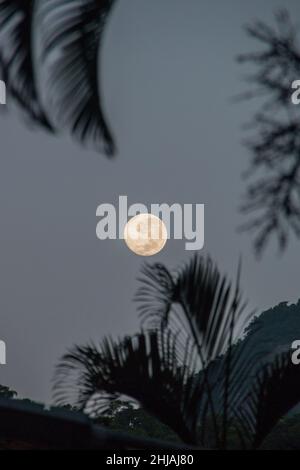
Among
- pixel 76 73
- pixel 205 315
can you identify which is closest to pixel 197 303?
pixel 205 315

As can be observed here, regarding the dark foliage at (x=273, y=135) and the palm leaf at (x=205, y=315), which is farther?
the dark foliage at (x=273, y=135)

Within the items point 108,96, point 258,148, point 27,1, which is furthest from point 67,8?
point 258,148

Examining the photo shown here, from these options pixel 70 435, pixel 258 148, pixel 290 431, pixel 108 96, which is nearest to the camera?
pixel 70 435

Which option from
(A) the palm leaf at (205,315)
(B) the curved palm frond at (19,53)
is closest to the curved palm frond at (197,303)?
(A) the palm leaf at (205,315)

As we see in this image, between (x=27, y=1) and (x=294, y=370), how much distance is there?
205 cm

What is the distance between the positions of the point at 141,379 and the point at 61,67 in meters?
1.34

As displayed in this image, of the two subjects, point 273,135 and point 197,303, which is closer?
point 197,303

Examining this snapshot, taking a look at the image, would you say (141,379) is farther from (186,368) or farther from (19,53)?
(19,53)

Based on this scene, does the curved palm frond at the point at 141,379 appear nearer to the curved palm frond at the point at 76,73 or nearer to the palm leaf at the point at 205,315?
the palm leaf at the point at 205,315

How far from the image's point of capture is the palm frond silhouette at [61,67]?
271 centimetres

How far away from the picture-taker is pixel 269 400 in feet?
10.7

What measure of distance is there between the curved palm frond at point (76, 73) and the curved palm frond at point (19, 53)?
0.10 meters
